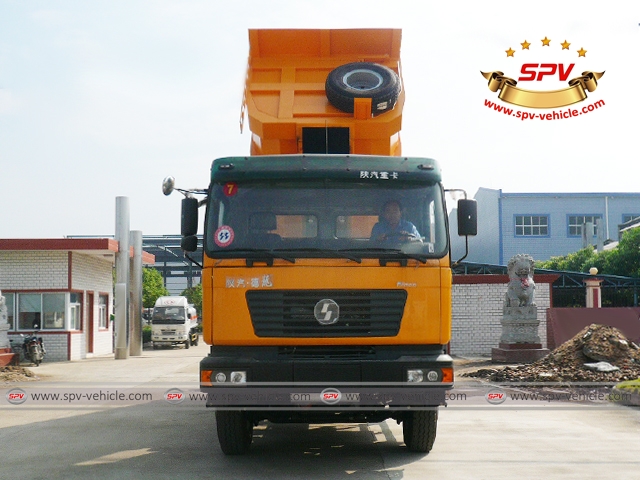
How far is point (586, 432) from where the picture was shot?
30.2ft

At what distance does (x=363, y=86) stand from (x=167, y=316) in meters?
27.9

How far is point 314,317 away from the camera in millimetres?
7086

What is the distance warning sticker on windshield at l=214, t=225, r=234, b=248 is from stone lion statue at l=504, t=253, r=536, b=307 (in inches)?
526

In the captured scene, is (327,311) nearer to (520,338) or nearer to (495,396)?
(495,396)

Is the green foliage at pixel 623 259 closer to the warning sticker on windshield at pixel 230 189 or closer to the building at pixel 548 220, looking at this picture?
the building at pixel 548 220

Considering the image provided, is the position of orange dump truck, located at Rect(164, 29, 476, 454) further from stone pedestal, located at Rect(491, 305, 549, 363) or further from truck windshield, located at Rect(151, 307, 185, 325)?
truck windshield, located at Rect(151, 307, 185, 325)

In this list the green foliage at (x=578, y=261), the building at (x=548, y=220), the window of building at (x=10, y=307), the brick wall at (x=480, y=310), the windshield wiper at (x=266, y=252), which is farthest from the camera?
the building at (x=548, y=220)

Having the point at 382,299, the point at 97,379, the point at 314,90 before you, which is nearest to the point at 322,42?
the point at 314,90

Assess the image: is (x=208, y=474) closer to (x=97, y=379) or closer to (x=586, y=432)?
(x=586, y=432)

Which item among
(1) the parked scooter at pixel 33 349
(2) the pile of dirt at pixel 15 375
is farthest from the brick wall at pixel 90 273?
(2) the pile of dirt at pixel 15 375

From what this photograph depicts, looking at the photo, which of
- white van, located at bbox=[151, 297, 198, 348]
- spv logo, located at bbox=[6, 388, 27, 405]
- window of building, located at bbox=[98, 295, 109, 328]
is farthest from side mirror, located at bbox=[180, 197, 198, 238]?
white van, located at bbox=[151, 297, 198, 348]

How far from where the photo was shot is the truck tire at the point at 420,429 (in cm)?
769

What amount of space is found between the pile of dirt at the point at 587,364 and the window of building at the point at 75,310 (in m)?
14.3

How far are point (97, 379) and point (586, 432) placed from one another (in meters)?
11.8
